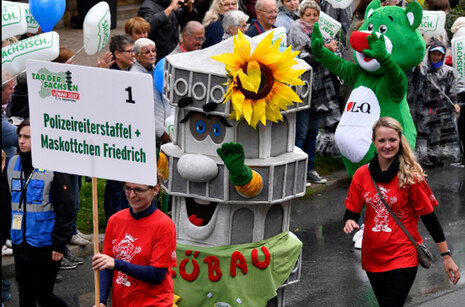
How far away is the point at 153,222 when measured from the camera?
525 centimetres

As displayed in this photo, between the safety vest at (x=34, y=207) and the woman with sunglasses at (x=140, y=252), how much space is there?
45.6 inches

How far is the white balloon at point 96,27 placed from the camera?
28.0ft

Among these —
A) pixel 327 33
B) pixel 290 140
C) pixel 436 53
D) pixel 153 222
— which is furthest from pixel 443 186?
pixel 153 222

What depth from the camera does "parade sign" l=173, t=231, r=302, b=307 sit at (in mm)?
6422

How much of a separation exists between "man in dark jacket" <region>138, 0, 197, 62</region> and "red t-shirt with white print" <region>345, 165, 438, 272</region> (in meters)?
5.24

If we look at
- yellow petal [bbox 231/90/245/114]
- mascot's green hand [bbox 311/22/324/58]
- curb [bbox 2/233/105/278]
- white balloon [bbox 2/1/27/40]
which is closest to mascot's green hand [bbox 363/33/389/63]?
mascot's green hand [bbox 311/22/324/58]

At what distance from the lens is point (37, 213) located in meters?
6.39

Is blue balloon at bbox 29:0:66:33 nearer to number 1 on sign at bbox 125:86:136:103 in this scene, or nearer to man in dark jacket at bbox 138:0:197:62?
man in dark jacket at bbox 138:0:197:62

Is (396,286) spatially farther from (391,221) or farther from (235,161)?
(235,161)

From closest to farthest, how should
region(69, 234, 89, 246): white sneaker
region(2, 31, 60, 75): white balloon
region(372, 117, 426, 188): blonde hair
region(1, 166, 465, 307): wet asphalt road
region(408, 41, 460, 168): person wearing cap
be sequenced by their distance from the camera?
region(372, 117, 426, 188): blonde hair < region(1, 166, 465, 307): wet asphalt road < region(2, 31, 60, 75): white balloon < region(69, 234, 89, 246): white sneaker < region(408, 41, 460, 168): person wearing cap

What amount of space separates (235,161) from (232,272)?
93 centimetres

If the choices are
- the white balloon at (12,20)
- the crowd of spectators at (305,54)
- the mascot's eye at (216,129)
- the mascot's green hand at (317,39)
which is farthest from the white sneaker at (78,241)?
the mascot's green hand at (317,39)

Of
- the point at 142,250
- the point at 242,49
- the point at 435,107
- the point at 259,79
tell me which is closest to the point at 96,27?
the point at 242,49

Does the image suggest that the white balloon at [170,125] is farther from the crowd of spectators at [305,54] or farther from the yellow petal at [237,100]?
the yellow petal at [237,100]
